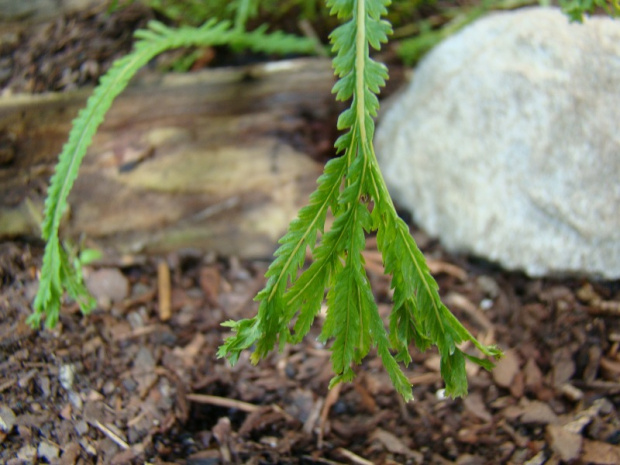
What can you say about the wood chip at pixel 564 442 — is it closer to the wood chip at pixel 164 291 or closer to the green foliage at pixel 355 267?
the green foliage at pixel 355 267

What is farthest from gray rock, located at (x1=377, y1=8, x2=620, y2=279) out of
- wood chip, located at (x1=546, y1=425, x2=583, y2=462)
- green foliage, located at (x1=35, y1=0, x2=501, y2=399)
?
green foliage, located at (x1=35, y1=0, x2=501, y2=399)

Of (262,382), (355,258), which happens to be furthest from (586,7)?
(262,382)

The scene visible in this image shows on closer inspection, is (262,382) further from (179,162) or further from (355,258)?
(179,162)

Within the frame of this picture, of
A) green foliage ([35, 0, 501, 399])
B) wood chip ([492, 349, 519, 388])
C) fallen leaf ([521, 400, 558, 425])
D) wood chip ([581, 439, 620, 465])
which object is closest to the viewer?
green foliage ([35, 0, 501, 399])

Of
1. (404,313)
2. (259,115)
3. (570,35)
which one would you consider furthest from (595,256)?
(259,115)

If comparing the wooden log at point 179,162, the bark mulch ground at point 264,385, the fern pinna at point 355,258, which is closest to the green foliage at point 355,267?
the fern pinna at point 355,258

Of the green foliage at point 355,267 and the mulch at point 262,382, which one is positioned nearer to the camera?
the green foliage at point 355,267

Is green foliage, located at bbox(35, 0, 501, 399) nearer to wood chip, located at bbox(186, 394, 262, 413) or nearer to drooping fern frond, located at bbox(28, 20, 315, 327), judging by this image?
wood chip, located at bbox(186, 394, 262, 413)
